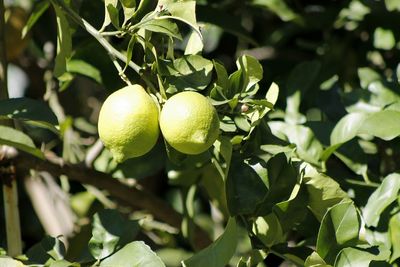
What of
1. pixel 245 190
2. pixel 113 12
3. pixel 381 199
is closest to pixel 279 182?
pixel 245 190

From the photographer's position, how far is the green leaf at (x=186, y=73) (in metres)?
0.86

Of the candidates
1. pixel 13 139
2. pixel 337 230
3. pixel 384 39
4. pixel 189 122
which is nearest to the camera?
pixel 189 122

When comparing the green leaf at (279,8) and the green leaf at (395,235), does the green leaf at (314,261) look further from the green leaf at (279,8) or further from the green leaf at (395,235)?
the green leaf at (279,8)

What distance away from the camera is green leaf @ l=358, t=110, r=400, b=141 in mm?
983

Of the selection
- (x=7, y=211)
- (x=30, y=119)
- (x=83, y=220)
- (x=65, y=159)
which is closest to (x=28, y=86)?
(x=83, y=220)

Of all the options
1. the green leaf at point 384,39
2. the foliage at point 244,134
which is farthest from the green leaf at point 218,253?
the green leaf at point 384,39

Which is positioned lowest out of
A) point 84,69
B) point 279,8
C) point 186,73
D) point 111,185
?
point 111,185

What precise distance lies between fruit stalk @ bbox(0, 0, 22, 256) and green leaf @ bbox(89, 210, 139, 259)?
0.16 metres

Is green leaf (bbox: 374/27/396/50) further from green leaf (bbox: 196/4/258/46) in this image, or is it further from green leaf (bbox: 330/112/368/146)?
green leaf (bbox: 330/112/368/146)

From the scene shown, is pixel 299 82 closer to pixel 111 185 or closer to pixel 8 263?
pixel 111 185

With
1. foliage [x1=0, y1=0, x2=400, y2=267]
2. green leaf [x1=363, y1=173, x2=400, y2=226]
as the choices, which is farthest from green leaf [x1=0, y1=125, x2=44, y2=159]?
green leaf [x1=363, y1=173, x2=400, y2=226]

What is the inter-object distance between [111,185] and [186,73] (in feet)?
1.45

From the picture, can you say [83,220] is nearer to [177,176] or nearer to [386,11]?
[177,176]

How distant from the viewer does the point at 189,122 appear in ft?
2.58
